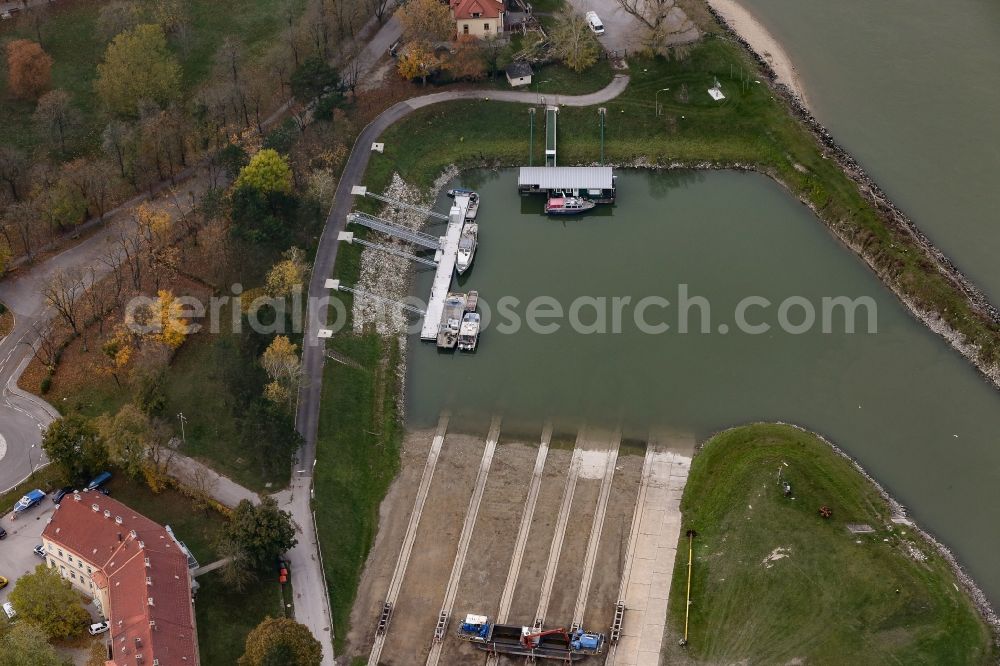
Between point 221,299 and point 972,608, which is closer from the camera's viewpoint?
point 972,608

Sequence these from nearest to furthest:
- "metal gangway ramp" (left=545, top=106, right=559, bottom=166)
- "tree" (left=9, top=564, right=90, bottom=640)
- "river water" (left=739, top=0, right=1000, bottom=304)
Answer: "tree" (left=9, top=564, right=90, bottom=640)
"river water" (left=739, top=0, right=1000, bottom=304)
"metal gangway ramp" (left=545, top=106, right=559, bottom=166)

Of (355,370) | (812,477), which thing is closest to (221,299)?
(355,370)

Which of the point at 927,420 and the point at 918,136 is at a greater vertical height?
the point at 918,136

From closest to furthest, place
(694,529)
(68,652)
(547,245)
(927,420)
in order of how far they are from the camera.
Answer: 1. (68,652)
2. (694,529)
3. (927,420)
4. (547,245)

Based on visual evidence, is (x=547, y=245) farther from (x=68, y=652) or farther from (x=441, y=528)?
(x=68, y=652)

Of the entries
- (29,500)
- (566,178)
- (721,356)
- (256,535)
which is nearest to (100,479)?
(29,500)

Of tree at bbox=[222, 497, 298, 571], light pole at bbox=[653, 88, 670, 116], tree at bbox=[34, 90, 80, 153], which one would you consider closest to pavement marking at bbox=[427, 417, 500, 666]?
tree at bbox=[222, 497, 298, 571]

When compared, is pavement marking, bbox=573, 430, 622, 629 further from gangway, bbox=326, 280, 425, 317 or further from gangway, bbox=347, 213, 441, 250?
gangway, bbox=347, 213, 441, 250
